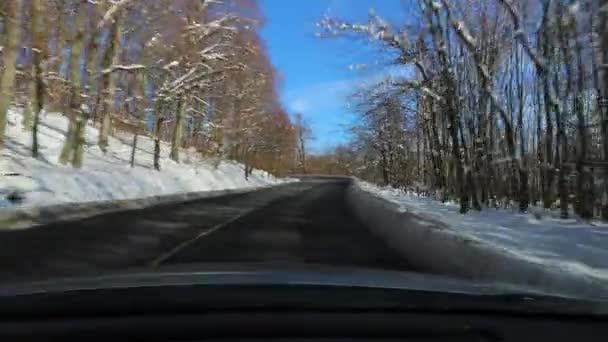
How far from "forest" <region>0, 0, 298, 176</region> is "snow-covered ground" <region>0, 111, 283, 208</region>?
1123 mm

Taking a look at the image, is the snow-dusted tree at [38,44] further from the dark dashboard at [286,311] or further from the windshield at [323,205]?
the dark dashboard at [286,311]

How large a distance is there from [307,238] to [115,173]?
1897 cm

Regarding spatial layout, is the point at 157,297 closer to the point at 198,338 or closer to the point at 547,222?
the point at 198,338

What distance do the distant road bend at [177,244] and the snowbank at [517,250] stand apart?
2.19ft

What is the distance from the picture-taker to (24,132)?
1373 inches

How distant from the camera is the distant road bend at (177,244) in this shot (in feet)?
29.3

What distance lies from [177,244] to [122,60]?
83.5 feet

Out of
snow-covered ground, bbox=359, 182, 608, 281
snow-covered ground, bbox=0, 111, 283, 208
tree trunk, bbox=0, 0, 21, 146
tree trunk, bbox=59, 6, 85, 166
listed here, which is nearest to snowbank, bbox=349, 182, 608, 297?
snow-covered ground, bbox=359, 182, 608, 281

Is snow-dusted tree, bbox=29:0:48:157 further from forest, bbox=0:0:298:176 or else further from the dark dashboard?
the dark dashboard

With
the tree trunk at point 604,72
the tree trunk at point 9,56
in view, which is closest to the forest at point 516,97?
the tree trunk at point 604,72

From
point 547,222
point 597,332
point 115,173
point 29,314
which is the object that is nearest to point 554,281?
point 597,332

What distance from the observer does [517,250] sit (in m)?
8.94

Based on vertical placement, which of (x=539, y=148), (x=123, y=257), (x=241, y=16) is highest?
(x=241, y=16)

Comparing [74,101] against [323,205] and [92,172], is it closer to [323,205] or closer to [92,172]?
[92,172]
